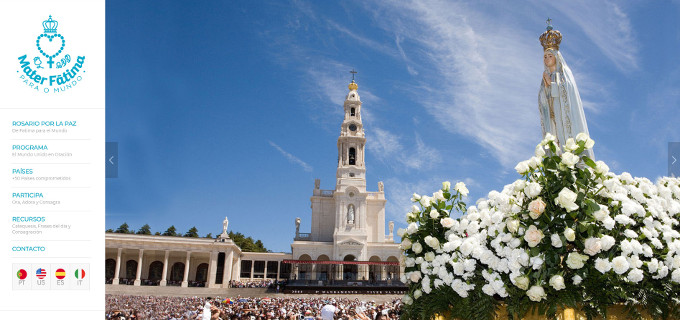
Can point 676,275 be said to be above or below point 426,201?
below

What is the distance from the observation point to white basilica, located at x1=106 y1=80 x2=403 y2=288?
174ft

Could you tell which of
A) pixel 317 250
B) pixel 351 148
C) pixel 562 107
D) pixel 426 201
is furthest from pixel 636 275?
pixel 351 148

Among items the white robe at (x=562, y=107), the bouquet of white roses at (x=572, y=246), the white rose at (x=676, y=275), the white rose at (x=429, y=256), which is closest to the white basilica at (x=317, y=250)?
the white robe at (x=562, y=107)

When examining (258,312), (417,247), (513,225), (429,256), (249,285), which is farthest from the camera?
(249,285)

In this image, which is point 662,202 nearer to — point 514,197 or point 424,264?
point 514,197

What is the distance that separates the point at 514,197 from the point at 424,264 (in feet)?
4.94

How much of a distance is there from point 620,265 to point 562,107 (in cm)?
793

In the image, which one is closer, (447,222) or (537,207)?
(537,207)

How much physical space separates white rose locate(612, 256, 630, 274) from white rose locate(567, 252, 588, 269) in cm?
26

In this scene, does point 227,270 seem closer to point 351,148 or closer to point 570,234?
point 351,148

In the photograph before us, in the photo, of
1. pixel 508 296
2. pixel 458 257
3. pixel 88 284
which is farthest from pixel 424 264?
pixel 88 284

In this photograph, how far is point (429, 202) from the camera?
239 inches

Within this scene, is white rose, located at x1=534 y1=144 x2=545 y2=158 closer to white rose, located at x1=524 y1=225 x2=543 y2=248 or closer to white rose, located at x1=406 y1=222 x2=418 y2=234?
white rose, located at x1=524 y1=225 x2=543 y2=248

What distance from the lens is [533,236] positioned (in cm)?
423
